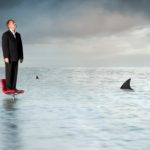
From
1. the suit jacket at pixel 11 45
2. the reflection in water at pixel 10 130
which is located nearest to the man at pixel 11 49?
the suit jacket at pixel 11 45

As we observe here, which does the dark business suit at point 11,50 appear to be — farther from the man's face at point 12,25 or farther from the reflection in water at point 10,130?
the reflection in water at point 10,130

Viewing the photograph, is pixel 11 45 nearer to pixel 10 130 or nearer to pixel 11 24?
pixel 11 24

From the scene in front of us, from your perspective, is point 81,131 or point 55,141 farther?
point 81,131

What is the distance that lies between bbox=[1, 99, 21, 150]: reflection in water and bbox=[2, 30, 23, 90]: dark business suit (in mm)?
3872

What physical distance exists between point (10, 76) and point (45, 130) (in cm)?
799

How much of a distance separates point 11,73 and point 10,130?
25.9ft

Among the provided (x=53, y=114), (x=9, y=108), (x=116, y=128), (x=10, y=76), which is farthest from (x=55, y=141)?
(x=10, y=76)

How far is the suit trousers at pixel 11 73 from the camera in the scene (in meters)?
16.1

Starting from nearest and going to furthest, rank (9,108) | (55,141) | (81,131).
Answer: (55,141), (81,131), (9,108)

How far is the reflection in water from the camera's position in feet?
22.5

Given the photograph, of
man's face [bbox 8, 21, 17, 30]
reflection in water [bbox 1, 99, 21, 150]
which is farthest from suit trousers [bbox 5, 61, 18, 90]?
reflection in water [bbox 1, 99, 21, 150]

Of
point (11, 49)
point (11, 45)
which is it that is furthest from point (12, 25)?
point (11, 49)

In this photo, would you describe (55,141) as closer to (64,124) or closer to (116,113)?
(64,124)

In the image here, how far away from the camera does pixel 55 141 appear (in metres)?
7.30
